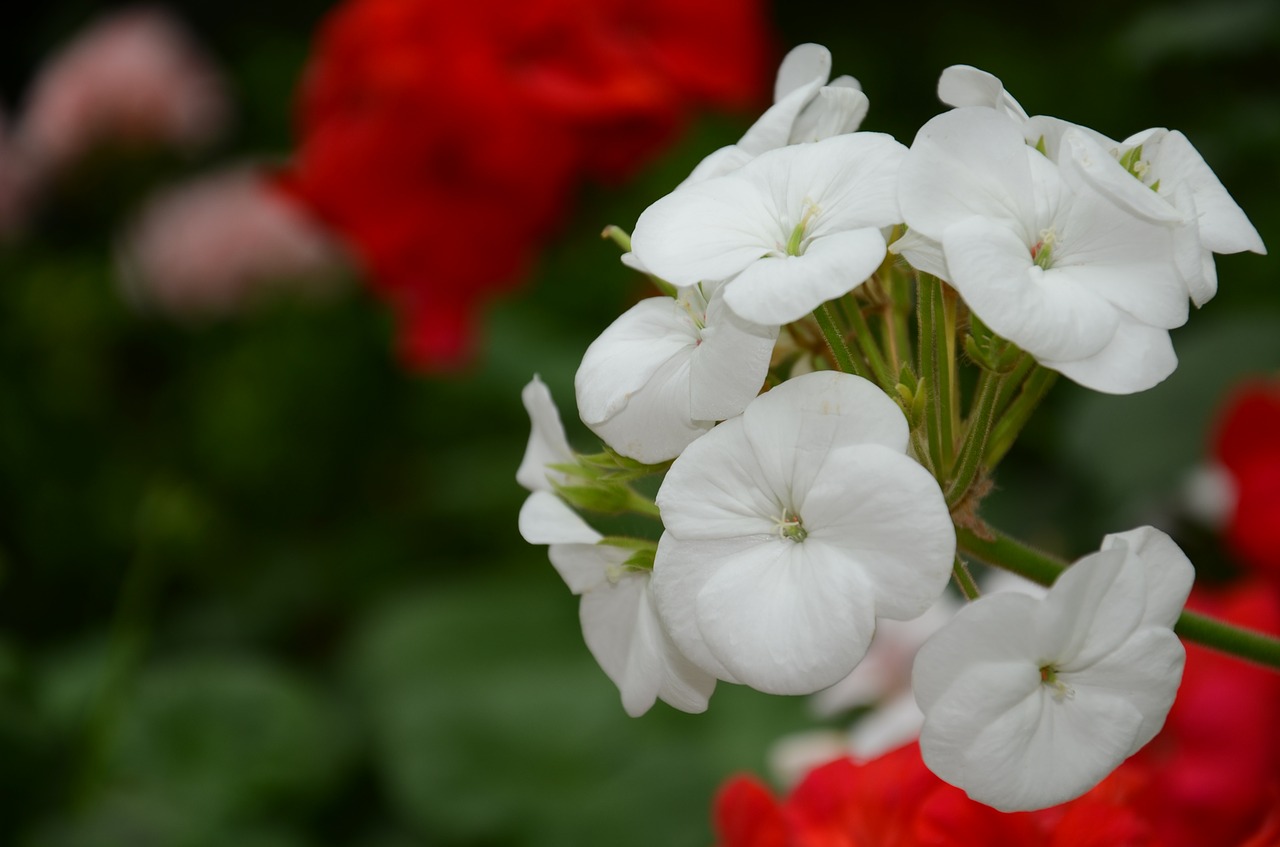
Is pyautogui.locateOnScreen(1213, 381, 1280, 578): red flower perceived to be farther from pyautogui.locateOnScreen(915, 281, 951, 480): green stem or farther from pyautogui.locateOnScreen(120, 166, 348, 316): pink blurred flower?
pyautogui.locateOnScreen(120, 166, 348, 316): pink blurred flower

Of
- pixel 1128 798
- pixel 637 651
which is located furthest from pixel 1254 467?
pixel 637 651

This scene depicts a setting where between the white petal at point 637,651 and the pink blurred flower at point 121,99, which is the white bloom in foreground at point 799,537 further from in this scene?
the pink blurred flower at point 121,99

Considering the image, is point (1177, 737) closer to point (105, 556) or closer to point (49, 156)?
point (105, 556)

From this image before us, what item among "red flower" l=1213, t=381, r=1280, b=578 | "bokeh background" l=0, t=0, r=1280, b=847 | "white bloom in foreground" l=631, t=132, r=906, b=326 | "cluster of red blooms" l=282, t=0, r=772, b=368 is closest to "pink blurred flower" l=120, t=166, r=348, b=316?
"bokeh background" l=0, t=0, r=1280, b=847

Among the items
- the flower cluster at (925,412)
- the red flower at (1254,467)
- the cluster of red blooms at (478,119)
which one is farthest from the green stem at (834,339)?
the cluster of red blooms at (478,119)

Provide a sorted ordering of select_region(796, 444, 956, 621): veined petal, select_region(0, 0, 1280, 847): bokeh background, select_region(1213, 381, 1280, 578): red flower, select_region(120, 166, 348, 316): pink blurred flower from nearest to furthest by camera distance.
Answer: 1. select_region(796, 444, 956, 621): veined petal
2. select_region(1213, 381, 1280, 578): red flower
3. select_region(0, 0, 1280, 847): bokeh background
4. select_region(120, 166, 348, 316): pink blurred flower

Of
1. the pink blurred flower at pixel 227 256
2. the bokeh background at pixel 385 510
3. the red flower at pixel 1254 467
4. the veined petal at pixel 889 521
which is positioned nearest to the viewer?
the veined petal at pixel 889 521

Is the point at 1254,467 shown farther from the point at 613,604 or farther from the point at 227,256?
the point at 227,256
